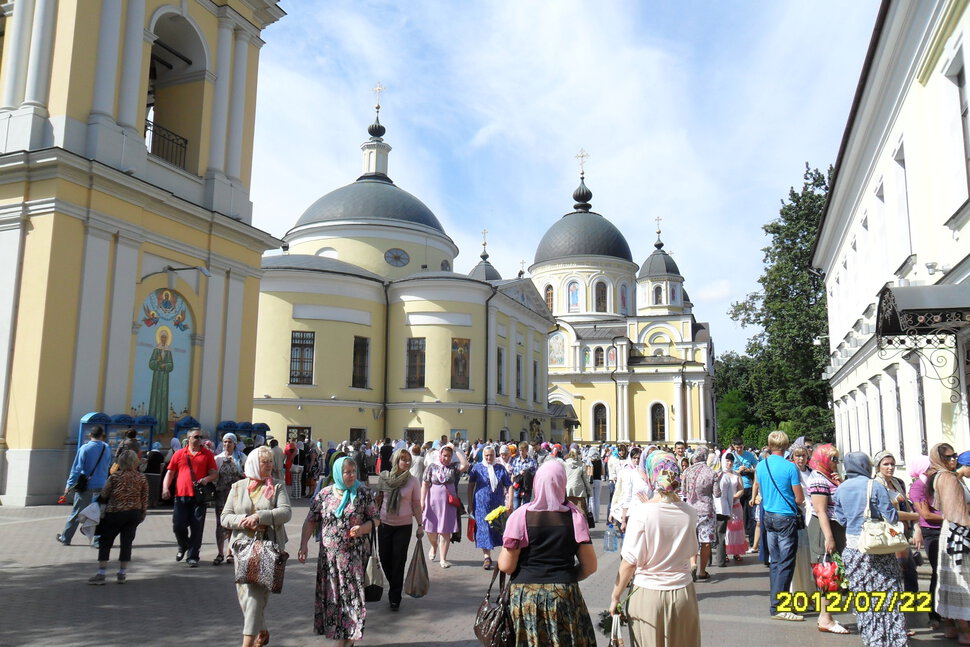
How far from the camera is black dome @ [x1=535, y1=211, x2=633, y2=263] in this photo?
66.6 metres

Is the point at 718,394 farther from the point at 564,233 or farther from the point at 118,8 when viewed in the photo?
the point at 118,8

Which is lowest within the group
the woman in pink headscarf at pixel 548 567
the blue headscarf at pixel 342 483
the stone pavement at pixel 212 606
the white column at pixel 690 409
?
the stone pavement at pixel 212 606

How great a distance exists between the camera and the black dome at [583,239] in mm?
66625

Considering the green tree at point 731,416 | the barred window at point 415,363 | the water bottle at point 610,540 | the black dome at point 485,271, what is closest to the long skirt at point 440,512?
the water bottle at point 610,540

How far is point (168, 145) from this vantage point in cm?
1908

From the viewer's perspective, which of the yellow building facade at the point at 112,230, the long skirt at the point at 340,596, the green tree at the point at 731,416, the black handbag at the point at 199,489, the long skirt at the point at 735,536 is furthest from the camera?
the green tree at the point at 731,416

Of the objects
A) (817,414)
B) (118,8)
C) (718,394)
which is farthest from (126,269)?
(718,394)

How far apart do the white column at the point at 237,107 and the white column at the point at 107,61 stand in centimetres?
382

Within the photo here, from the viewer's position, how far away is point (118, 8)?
53.3ft

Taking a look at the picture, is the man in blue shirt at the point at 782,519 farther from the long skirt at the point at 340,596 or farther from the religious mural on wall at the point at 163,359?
the religious mural on wall at the point at 163,359

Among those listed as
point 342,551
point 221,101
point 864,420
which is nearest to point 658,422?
point 864,420

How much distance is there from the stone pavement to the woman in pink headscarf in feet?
7.78

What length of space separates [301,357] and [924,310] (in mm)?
26146

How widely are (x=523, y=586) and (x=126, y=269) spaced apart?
14346 mm
